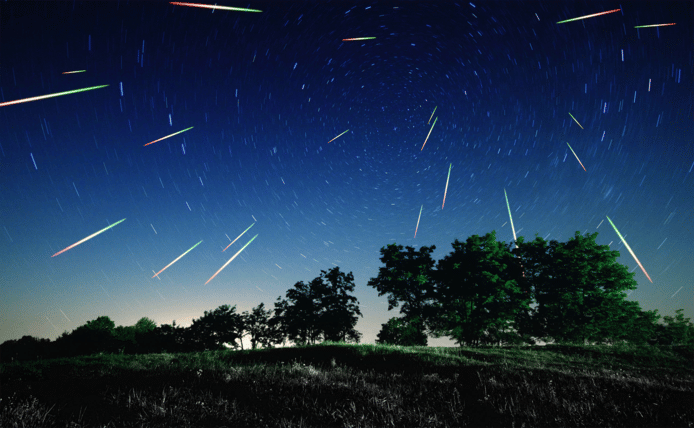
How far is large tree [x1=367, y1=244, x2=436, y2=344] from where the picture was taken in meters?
31.7

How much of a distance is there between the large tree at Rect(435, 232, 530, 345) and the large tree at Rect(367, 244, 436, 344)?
55.7 inches

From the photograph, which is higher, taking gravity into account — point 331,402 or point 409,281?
point 409,281

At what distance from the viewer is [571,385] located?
809cm

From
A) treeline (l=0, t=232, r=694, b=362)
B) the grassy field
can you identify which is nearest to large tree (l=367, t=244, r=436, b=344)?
treeline (l=0, t=232, r=694, b=362)

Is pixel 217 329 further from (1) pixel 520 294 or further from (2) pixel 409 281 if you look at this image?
(1) pixel 520 294

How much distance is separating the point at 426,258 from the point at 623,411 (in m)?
28.8

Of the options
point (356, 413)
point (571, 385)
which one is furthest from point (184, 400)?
point (571, 385)

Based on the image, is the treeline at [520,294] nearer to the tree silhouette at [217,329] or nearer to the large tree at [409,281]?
the large tree at [409,281]

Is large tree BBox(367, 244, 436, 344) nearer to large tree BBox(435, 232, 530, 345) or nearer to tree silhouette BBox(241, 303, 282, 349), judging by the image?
large tree BBox(435, 232, 530, 345)

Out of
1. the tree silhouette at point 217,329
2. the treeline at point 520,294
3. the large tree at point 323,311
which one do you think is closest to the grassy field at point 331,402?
the treeline at point 520,294

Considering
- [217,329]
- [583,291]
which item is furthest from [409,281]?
[217,329]

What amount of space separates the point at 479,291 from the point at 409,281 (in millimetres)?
7350

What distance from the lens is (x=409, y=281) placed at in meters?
33.2

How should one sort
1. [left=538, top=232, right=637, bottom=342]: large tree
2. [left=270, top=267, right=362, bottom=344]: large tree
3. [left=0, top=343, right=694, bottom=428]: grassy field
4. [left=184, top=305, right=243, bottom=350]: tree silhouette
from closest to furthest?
[left=0, top=343, right=694, bottom=428]: grassy field, [left=538, top=232, right=637, bottom=342]: large tree, [left=270, top=267, right=362, bottom=344]: large tree, [left=184, top=305, right=243, bottom=350]: tree silhouette
